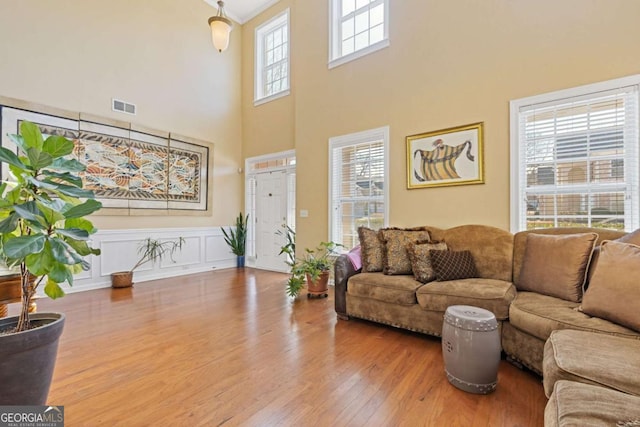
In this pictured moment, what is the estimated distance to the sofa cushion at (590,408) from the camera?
0.91 metres

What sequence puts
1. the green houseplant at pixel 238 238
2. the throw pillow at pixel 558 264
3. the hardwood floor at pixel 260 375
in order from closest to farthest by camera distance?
the hardwood floor at pixel 260 375 < the throw pillow at pixel 558 264 < the green houseplant at pixel 238 238

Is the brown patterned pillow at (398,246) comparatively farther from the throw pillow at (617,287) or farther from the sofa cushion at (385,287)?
the throw pillow at (617,287)

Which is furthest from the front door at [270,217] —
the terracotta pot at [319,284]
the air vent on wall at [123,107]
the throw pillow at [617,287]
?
the throw pillow at [617,287]

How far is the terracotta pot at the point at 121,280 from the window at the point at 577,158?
202 inches

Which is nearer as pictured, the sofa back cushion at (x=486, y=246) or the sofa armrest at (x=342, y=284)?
the sofa back cushion at (x=486, y=246)

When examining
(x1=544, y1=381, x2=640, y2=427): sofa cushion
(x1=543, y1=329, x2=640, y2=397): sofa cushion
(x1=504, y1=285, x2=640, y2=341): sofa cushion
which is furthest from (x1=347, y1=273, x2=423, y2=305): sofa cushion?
(x1=544, y1=381, x2=640, y2=427): sofa cushion

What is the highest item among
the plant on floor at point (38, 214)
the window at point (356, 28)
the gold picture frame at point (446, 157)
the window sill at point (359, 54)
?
the window at point (356, 28)

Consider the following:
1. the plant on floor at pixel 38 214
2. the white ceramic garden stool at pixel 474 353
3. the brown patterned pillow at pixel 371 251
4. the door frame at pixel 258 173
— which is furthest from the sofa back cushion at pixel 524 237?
the door frame at pixel 258 173

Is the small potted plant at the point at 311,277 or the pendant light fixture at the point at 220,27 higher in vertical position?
the pendant light fixture at the point at 220,27

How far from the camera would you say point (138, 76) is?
4.87m

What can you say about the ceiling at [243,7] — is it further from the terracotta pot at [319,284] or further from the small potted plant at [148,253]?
the terracotta pot at [319,284]

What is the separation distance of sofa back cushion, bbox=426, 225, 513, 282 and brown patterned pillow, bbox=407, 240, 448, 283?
21 cm

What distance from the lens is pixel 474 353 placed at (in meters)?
1.77

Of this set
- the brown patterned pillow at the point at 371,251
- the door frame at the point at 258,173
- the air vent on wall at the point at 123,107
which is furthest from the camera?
the door frame at the point at 258,173
